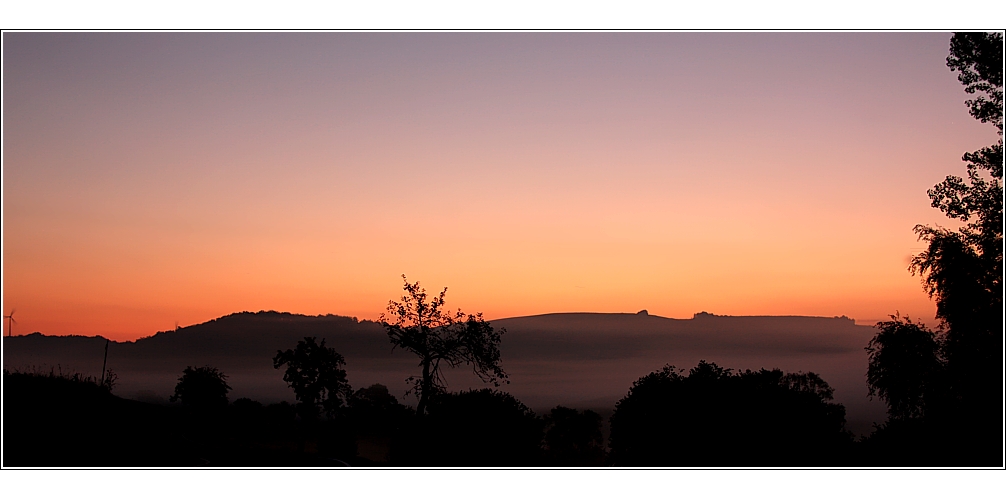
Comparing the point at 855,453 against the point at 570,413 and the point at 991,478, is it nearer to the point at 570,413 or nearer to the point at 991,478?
the point at 991,478

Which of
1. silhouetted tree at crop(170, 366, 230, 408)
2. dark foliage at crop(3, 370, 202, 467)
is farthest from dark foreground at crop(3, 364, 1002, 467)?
silhouetted tree at crop(170, 366, 230, 408)

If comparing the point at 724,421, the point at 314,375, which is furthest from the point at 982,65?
the point at 314,375

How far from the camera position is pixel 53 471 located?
19609 millimetres

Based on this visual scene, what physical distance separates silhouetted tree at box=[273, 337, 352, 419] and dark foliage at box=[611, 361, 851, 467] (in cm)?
2656

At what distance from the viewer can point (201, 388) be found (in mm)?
77875

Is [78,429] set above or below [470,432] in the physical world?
above

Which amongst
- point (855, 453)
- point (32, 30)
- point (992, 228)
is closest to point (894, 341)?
point (992, 228)

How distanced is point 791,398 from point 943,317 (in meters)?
24.3

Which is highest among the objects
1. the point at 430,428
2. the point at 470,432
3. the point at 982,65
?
the point at 982,65

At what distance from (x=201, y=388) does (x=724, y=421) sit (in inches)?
2343

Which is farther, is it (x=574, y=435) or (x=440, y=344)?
(x=574, y=435)

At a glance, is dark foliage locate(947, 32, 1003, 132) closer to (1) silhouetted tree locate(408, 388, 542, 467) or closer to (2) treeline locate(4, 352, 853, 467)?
(2) treeline locate(4, 352, 853, 467)

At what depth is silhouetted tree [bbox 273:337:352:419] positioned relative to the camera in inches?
2569

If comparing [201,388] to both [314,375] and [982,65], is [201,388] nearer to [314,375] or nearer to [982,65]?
[314,375]
